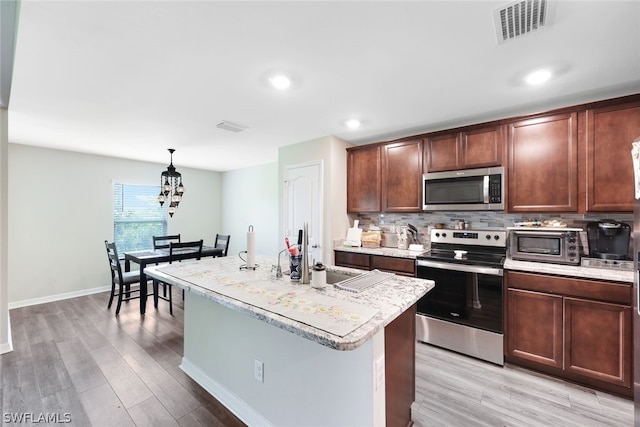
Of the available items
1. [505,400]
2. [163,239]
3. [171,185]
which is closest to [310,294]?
[505,400]

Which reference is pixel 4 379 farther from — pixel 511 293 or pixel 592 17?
pixel 592 17

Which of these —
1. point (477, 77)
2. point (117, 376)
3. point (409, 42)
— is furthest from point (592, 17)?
point (117, 376)

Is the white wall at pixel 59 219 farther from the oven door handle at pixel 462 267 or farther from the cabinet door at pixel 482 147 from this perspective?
the cabinet door at pixel 482 147

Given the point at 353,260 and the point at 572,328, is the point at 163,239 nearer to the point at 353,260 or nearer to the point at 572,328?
the point at 353,260

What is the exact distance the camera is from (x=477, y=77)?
1993 millimetres

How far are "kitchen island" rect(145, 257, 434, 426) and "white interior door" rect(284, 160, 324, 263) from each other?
1.48 metres

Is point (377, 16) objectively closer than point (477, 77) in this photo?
Yes

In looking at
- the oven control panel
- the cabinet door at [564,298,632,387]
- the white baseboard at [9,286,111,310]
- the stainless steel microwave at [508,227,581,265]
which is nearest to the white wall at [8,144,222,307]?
the white baseboard at [9,286,111,310]

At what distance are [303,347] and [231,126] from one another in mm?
2595

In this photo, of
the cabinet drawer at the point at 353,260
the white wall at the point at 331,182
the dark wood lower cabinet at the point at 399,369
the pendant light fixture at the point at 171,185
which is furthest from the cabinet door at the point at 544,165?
the pendant light fixture at the point at 171,185

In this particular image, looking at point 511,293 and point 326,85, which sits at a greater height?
point 326,85

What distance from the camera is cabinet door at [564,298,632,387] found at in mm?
1919

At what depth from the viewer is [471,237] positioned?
291 cm

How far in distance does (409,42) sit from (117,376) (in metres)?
3.31
